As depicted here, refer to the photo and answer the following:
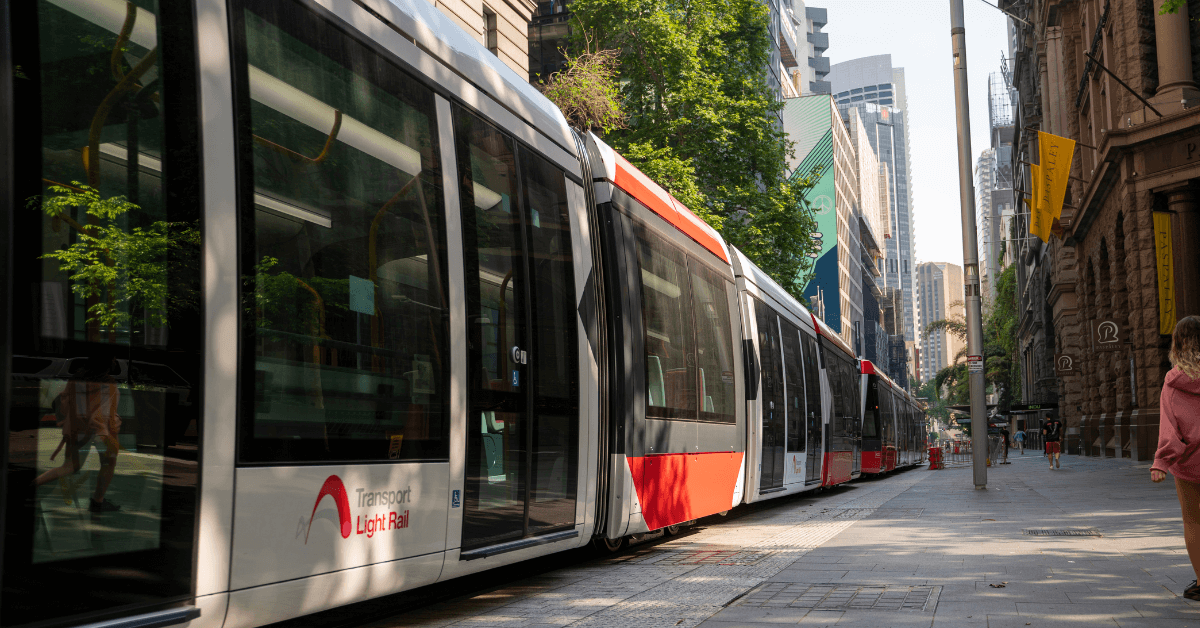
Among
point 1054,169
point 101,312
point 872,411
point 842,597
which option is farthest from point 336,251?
point 1054,169

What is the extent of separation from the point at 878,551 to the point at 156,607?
6446 mm

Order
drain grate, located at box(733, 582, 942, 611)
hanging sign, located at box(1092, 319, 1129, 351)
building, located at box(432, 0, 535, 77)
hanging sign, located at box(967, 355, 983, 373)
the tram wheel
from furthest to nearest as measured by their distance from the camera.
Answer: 1. hanging sign, located at box(1092, 319, 1129, 351)
2. building, located at box(432, 0, 535, 77)
3. hanging sign, located at box(967, 355, 983, 373)
4. the tram wheel
5. drain grate, located at box(733, 582, 942, 611)

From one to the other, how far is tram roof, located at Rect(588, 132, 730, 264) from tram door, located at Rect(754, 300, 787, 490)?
5.61 feet

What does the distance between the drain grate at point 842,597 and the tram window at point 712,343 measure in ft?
11.2

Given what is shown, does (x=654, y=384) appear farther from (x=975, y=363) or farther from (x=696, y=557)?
(x=975, y=363)

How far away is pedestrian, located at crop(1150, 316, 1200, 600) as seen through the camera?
5945mm

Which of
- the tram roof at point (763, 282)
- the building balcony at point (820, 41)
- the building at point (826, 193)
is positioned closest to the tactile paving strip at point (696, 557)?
the tram roof at point (763, 282)

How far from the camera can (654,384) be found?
8484 mm

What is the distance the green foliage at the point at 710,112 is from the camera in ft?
94.2

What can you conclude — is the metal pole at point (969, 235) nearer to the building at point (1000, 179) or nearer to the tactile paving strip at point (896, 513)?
the tactile paving strip at point (896, 513)

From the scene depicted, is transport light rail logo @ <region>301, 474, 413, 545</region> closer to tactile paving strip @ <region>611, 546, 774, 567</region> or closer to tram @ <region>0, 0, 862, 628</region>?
tram @ <region>0, 0, 862, 628</region>

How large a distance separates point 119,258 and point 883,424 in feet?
85.6

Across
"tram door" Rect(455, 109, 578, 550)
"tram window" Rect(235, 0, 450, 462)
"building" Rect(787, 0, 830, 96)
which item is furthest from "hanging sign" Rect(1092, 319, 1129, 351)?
"building" Rect(787, 0, 830, 96)

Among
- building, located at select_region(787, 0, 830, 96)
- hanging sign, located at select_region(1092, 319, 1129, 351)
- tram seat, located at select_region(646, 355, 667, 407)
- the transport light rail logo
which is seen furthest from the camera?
building, located at select_region(787, 0, 830, 96)
